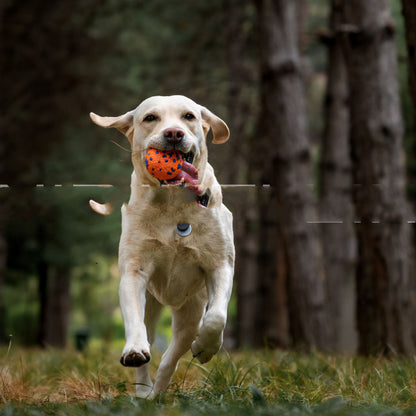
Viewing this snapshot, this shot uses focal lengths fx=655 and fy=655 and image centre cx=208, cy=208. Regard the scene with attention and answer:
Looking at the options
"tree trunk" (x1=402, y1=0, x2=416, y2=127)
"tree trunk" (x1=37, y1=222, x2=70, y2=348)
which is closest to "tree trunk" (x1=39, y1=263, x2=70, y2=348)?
"tree trunk" (x1=37, y1=222, x2=70, y2=348)

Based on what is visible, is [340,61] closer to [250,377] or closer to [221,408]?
[250,377]

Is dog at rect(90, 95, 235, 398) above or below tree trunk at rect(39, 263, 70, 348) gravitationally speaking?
above

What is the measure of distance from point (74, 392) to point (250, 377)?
1309 mm

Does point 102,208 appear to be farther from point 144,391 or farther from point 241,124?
point 241,124

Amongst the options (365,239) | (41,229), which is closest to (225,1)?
(41,229)

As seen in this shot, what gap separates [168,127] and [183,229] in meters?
0.59

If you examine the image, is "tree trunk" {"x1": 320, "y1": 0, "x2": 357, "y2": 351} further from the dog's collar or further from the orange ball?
the orange ball

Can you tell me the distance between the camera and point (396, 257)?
7418mm

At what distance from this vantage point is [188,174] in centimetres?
356

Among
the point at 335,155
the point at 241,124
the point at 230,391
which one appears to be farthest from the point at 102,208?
the point at 241,124

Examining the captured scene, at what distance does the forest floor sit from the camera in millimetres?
3432

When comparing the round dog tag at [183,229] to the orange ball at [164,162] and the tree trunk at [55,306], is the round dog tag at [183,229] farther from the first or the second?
the tree trunk at [55,306]

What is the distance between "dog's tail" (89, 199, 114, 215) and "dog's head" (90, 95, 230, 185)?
0.35 m

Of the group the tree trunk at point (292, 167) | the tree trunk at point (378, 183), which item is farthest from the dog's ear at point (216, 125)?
the tree trunk at point (292, 167)
